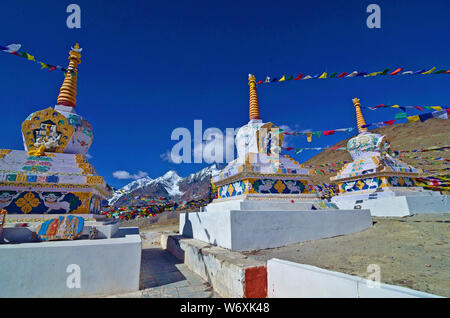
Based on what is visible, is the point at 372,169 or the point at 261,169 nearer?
the point at 261,169

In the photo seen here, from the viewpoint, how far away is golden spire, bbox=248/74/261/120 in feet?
31.2

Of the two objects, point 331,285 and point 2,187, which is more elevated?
point 2,187

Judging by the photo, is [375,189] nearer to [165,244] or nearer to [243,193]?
[243,193]

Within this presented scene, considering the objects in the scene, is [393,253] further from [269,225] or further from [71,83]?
[71,83]

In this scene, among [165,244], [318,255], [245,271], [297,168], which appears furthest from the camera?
[165,244]

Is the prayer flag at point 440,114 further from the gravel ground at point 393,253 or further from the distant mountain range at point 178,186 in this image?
the distant mountain range at point 178,186

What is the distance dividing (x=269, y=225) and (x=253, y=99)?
20.1ft

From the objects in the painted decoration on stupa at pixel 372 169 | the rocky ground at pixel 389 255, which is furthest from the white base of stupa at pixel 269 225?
the painted decoration on stupa at pixel 372 169

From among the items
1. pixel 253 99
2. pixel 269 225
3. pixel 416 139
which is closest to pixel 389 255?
pixel 269 225

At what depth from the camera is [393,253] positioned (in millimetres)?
4105

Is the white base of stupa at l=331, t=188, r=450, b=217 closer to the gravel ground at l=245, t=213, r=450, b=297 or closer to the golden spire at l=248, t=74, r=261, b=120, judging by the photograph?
the gravel ground at l=245, t=213, r=450, b=297

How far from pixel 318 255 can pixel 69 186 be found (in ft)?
20.0

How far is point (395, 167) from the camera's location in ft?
35.6
